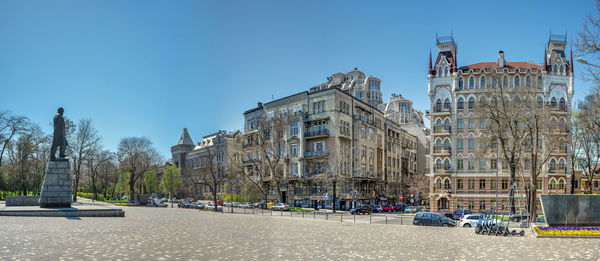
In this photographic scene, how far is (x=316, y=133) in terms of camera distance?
2968 inches

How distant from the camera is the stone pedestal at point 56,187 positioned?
38.6m

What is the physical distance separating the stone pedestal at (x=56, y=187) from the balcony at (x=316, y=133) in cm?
4156

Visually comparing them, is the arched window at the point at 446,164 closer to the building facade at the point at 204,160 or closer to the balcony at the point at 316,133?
the balcony at the point at 316,133

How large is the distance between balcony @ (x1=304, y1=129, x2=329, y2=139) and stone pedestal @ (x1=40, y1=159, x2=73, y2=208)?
41559mm

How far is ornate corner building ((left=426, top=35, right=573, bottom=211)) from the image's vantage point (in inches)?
2490

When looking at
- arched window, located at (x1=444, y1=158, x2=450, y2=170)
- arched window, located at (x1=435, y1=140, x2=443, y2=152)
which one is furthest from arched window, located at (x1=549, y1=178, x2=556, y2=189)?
arched window, located at (x1=435, y1=140, x2=443, y2=152)

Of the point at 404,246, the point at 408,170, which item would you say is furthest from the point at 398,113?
the point at 404,246

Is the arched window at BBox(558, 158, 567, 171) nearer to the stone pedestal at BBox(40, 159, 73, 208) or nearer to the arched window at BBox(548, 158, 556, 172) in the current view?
the arched window at BBox(548, 158, 556, 172)

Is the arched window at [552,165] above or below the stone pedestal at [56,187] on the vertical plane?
above

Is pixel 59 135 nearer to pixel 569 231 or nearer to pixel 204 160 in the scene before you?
pixel 569 231

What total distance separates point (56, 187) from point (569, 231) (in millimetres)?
37515

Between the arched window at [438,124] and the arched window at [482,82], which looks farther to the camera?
the arched window at [438,124]

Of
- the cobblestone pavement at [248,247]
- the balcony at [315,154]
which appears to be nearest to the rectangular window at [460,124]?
the balcony at [315,154]

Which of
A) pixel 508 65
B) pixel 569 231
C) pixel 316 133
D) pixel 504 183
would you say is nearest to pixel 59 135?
pixel 569 231
